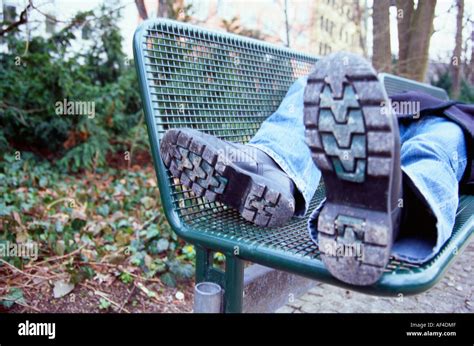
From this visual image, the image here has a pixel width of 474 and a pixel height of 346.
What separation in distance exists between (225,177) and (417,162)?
450 millimetres

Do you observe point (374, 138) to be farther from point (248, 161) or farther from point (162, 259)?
point (162, 259)

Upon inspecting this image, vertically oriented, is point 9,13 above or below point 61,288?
above

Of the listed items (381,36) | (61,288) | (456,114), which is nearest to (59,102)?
(61,288)

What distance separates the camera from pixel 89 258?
1.91 meters

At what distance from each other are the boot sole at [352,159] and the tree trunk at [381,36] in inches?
71.5

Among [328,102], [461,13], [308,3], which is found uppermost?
[308,3]

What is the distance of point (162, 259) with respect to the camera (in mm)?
2078

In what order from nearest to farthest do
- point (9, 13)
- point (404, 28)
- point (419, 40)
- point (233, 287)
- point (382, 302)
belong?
point (233, 287) < point (382, 302) < point (404, 28) < point (419, 40) < point (9, 13)

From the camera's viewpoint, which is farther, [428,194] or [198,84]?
[198,84]

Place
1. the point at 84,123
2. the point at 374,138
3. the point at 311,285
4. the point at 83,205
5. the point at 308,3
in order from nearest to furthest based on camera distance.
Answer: the point at 374,138 → the point at 311,285 → the point at 83,205 → the point at 84,123 → the point at 308,3

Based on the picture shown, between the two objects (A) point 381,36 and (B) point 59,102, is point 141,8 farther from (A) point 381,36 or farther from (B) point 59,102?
(A) point 381,36

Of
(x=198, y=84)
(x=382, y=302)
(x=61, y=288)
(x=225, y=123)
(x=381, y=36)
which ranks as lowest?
(x=382, y=302)

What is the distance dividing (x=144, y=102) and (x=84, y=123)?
2889mm
